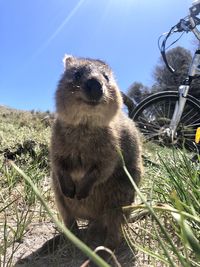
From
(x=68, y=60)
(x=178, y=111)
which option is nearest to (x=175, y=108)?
(x=178, y=111)

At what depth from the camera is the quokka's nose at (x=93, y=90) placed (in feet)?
8.50

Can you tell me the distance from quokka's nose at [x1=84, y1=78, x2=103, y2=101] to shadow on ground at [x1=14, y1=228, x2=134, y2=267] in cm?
87

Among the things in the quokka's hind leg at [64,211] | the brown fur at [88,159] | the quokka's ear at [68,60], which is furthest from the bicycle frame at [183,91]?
the quokka's hind leg at [64,211]

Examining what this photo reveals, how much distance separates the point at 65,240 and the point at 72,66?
1.25m

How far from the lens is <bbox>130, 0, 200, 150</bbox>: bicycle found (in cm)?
573

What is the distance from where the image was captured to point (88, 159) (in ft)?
8.78

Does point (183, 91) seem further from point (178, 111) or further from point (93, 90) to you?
point (93, 90)

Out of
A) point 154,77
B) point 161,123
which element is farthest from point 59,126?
point 154,77

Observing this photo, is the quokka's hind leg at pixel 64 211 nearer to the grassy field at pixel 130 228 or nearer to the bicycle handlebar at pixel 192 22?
the grassy field at pixel 130 228

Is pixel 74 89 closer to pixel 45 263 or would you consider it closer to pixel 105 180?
pixel 105 180

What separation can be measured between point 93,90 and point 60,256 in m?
1.01

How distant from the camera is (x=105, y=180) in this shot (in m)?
2.68

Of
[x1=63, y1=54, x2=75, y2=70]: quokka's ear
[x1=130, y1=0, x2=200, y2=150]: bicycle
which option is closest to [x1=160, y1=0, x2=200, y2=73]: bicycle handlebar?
[x1=130, y1=0, x2=200, y2=150]: bicycle

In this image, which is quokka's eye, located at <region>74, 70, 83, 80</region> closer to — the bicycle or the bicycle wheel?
the bicycle
